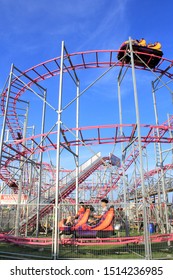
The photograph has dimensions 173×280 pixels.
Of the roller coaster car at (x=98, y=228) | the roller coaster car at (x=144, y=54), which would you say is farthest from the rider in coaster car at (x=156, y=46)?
the roller coaster car at (x=98, y=228)

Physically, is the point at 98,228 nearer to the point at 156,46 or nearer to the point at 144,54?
the point at 144,54

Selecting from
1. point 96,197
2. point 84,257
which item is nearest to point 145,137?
point 84,257

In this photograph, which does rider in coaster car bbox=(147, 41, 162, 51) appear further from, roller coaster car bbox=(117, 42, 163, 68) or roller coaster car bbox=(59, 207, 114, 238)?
roller coaster car bbox=(59, 207, 114, 238)

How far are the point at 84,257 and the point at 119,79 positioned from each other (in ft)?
32.6

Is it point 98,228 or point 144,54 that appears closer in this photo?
point 98,228

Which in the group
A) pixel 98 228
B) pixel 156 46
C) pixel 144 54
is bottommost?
pixel 98 228

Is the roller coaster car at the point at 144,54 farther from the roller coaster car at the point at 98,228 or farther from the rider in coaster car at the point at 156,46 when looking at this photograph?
the roller coaster car at the point at 98,228

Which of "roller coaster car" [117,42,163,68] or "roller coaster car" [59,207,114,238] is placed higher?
"roller coaster car" [117,42,163,68]

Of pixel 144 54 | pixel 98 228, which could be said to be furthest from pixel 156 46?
pixel 98 228

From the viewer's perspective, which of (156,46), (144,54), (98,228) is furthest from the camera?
(156,46)

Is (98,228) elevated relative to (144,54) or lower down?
lower down

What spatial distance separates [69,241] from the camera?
762 centimetres

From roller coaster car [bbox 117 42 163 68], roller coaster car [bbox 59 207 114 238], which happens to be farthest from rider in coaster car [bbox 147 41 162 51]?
roller coaster car [bbox 59 207 114 238]

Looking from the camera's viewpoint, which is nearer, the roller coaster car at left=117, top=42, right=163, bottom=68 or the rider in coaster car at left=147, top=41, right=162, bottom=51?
the roller coaster car at left=117, top=42, right=163, bottom=68
